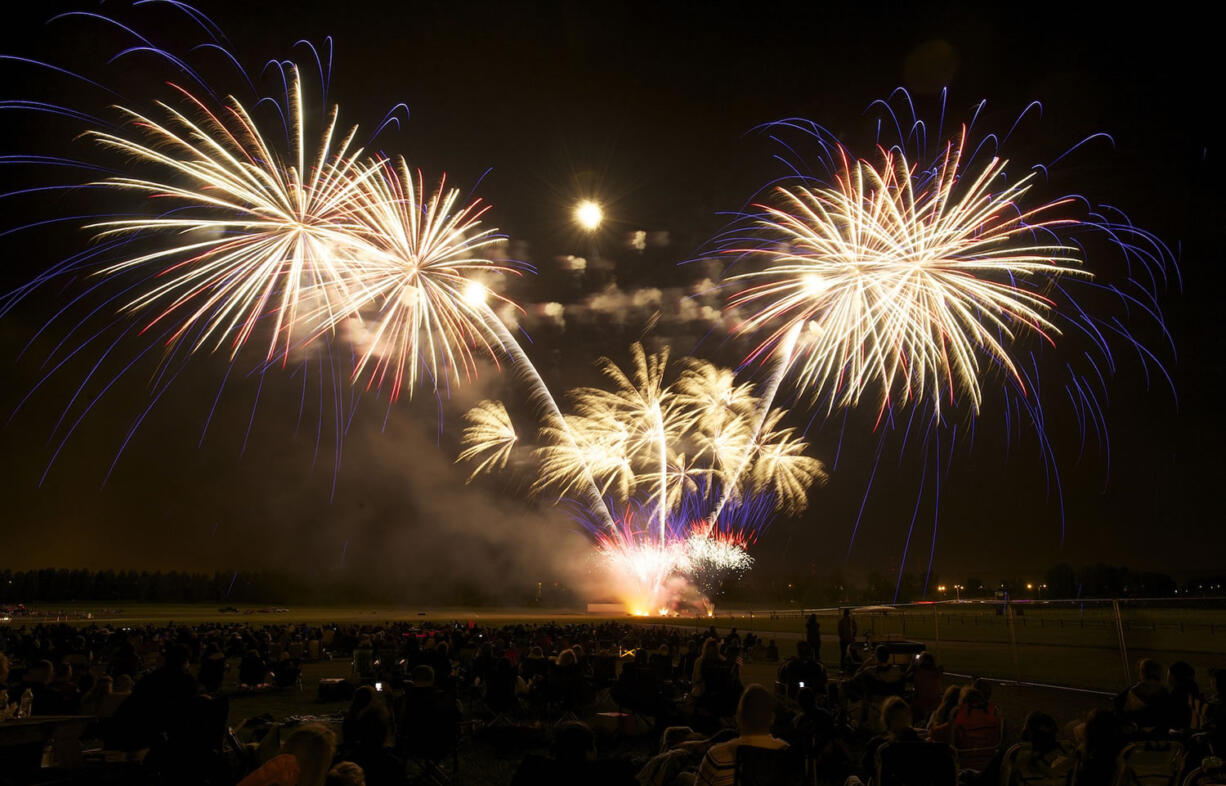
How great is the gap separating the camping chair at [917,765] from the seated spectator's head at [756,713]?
2.86 feet

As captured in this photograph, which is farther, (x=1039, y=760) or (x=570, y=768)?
(x=1039, y=760)

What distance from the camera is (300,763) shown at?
4.61m

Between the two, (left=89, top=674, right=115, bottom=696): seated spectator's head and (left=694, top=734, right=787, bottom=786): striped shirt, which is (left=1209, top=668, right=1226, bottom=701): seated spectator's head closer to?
(left=694, top=734, right=787, bottom=786): striped shirt

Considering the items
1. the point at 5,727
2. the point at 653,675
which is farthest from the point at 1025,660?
the point at 5,727

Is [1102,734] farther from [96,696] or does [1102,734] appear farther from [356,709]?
[96,696]

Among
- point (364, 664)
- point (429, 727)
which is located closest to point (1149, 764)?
point (429, 727)

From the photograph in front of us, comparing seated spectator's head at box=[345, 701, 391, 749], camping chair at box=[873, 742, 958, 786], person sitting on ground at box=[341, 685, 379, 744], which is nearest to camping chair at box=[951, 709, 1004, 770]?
camping chair at box=[873, 742, 958, 786]

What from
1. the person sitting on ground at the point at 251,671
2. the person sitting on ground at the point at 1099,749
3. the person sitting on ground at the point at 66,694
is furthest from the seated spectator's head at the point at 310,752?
the person sitting on ground at the point at 251,671

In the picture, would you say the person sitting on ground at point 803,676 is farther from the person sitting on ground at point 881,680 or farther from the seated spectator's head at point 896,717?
the seated spectator's head at point 896,717

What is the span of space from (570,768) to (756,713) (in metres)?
1.36

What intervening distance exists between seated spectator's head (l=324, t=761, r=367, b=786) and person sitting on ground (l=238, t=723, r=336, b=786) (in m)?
0.15

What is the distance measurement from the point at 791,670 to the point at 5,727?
10067 millimetres

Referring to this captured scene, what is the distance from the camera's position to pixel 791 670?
12242 millimetres

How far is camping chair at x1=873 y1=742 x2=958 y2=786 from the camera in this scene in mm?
5176
